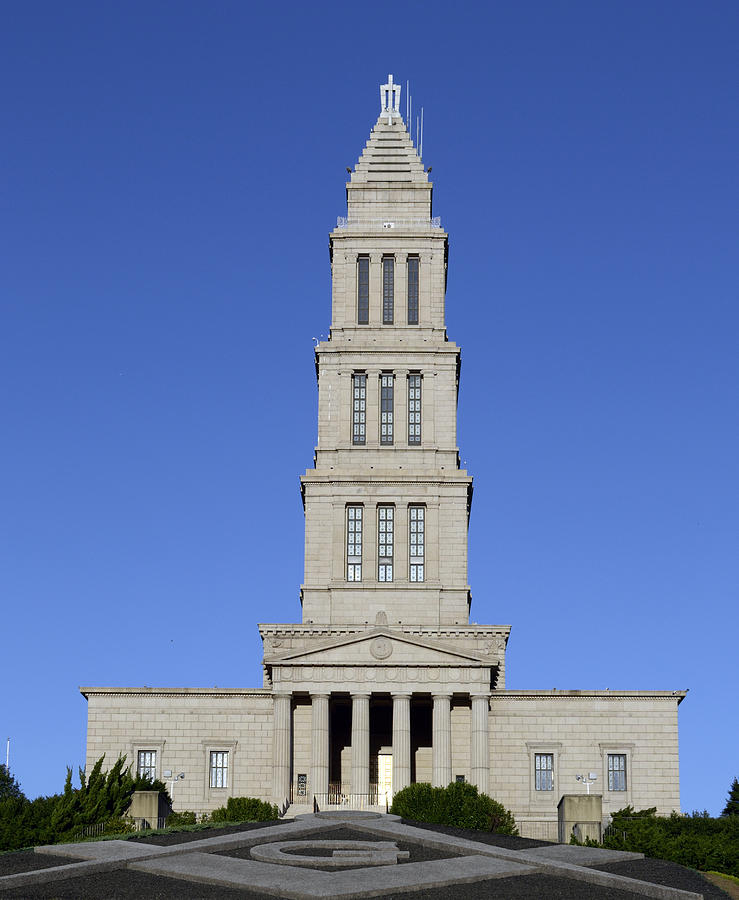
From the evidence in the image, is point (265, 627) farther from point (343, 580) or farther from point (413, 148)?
point (413, 148)

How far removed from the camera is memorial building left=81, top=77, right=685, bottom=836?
69.7 metres

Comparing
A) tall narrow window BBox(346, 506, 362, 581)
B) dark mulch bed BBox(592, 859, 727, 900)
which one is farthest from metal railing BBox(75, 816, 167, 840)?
tall narrow window BBox(346, 506, 362, 581)

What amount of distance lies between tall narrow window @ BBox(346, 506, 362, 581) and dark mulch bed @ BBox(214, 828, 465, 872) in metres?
36.3

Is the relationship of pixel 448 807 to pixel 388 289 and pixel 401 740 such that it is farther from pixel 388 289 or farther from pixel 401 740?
pixel 388 289

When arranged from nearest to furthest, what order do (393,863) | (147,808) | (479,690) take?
(393,863) → (147,808) → (479,690)

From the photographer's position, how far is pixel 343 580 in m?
78.7

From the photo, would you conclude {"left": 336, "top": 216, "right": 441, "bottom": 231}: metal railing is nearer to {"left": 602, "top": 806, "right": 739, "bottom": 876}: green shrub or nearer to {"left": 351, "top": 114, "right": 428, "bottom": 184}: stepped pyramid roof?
{"left": 351, "top": 114, "right": 428, "bottom": 184}: stepped pyramid roof

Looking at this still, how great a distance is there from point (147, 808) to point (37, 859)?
1121cm

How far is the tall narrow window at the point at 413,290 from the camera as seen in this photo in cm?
8475

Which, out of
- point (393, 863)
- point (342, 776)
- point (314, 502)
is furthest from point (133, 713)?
point (393, 863)

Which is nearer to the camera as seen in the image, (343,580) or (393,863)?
(393,863)

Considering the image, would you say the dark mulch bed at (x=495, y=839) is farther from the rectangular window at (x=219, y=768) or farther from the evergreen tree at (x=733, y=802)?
the evergreen tree at (x=733, y=802)

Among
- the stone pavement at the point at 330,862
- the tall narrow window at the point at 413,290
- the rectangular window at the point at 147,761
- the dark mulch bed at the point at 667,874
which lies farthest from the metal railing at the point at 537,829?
the tall narrow window at the point at 413,290

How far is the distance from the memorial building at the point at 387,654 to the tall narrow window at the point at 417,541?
11 cm
